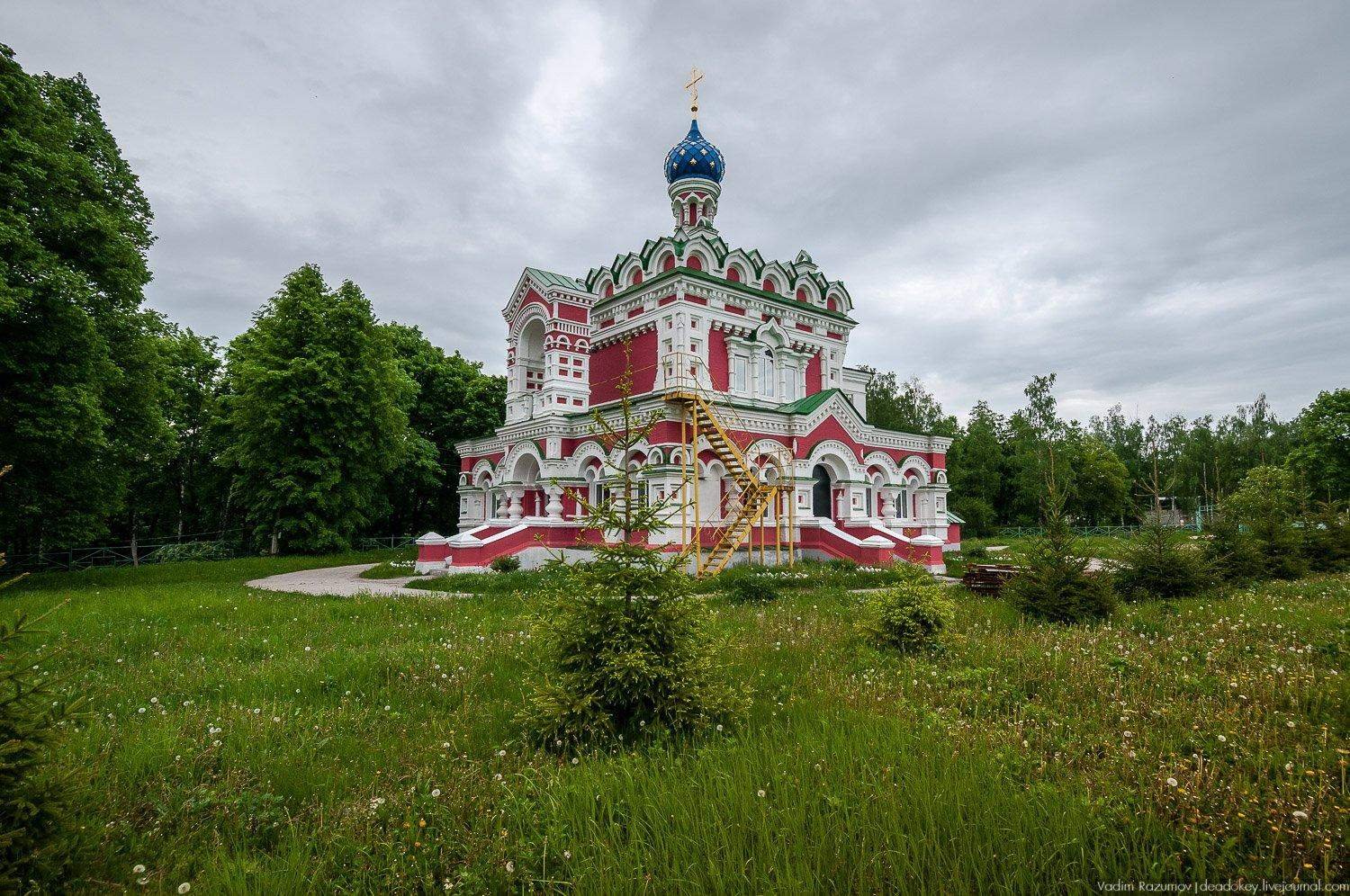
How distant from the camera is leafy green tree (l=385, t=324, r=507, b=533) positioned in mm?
34625

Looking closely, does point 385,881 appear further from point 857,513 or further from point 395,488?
point 395,488

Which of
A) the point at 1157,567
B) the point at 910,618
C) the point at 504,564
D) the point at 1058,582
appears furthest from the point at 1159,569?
the point at 504,564

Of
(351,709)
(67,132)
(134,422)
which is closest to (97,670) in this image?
(351,709)

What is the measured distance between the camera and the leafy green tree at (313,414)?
75.2ft

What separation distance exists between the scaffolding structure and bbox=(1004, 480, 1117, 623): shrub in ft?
25.5

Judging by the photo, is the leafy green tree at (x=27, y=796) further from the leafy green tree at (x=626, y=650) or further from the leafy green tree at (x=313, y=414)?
the leafy green tree at (x=313, y=414)

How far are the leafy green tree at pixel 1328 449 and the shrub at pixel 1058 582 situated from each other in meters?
34.1

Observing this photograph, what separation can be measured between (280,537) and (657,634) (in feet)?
77.9

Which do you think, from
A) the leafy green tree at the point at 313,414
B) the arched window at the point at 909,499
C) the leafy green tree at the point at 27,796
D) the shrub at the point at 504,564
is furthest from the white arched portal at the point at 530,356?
the leafy green tree at the point at 27,796

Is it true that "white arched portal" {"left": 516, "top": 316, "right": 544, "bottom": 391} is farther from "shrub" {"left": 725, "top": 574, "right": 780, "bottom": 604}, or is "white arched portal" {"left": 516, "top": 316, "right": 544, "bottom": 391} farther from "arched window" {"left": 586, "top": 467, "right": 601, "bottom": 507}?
"shrub" {"left": 725, "top": 574, "right": 780, "bottom": 604}

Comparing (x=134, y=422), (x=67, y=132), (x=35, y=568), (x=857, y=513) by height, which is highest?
(x=67, y=132)

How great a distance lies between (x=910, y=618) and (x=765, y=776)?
13.8 ft

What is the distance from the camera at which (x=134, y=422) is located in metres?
17.5

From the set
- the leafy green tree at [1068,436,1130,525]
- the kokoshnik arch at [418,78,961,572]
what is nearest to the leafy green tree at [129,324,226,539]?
the kokoshnik arch at [418,78,961,572]
